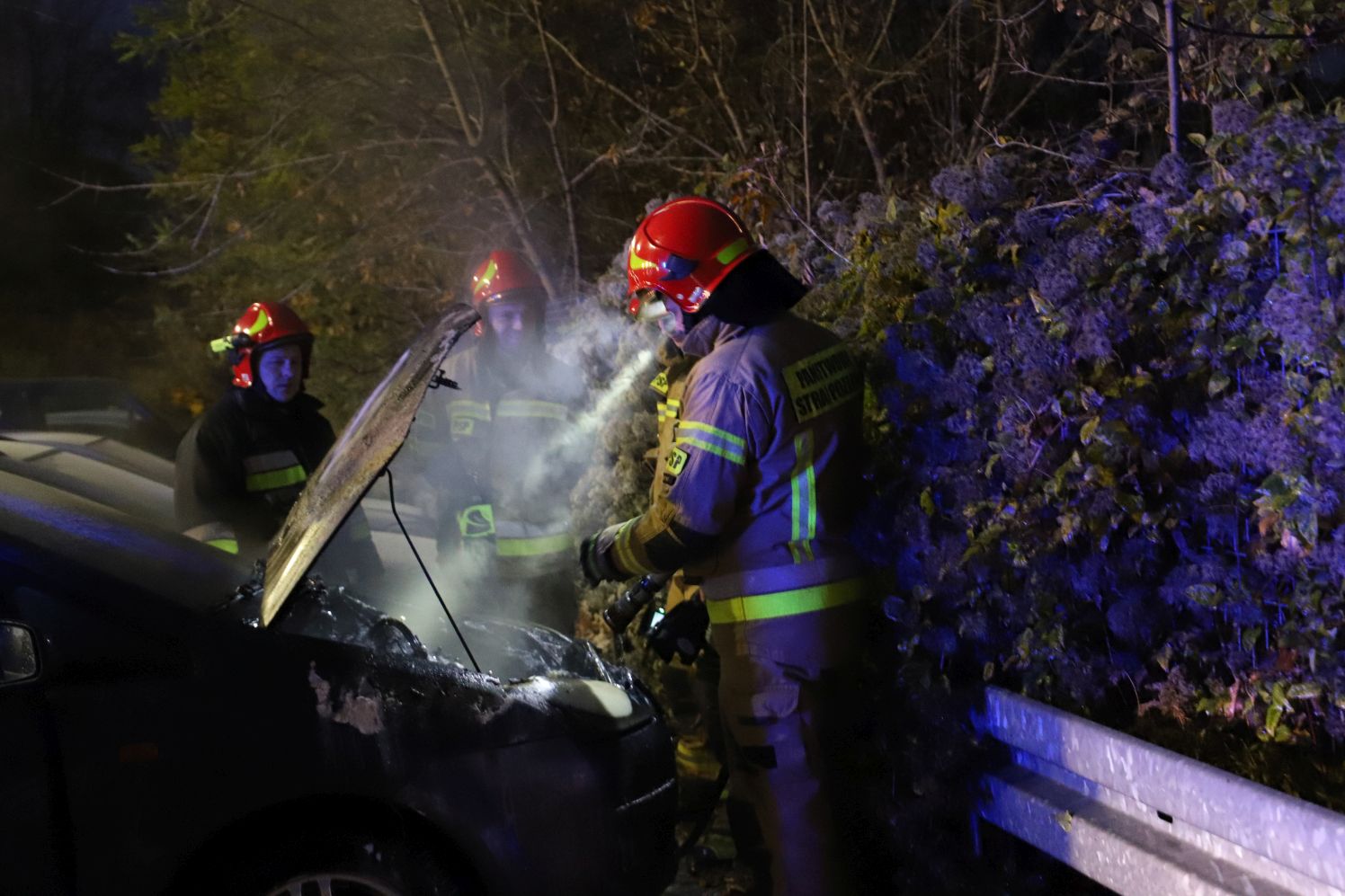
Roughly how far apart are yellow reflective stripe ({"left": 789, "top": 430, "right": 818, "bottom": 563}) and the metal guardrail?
0.66 meters

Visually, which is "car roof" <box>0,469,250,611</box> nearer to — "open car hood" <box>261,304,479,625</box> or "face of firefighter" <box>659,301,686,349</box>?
"open car hood" <box>261,304,479,625</box>

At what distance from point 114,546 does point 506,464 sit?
2417 mm

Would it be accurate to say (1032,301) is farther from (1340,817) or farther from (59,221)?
(59,221)

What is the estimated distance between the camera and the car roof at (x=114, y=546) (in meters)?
2.94

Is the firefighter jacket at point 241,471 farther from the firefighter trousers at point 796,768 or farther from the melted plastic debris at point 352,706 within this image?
the firefighter trousers at point 796,768

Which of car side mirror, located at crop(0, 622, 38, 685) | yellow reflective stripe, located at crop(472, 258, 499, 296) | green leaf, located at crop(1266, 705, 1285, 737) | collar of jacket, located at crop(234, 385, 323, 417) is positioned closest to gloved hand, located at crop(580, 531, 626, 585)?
car side mirror, located at crop(0, 622, 38, 685)

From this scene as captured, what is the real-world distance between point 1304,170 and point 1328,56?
1655mm

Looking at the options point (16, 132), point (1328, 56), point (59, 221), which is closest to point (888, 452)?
point (1328, 56)

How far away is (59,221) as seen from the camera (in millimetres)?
22047

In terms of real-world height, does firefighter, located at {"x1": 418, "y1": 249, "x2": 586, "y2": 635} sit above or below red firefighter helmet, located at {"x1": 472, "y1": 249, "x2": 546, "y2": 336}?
below

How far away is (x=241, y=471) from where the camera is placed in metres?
4.78

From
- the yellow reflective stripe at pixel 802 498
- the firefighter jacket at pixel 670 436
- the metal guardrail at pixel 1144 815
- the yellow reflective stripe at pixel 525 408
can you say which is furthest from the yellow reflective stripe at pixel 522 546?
the metal guardrail at pixel 1144 815

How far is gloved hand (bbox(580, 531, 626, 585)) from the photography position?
11.7ft

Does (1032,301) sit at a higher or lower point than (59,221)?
lower
